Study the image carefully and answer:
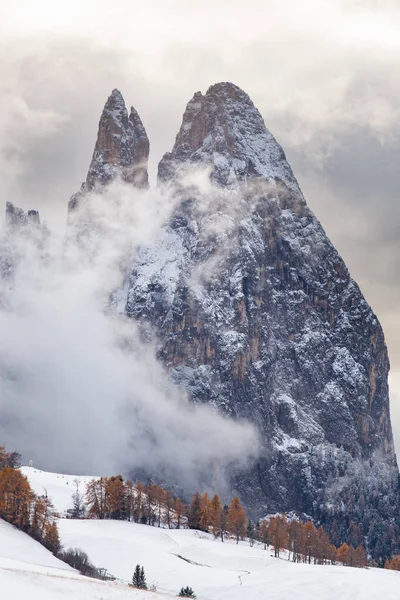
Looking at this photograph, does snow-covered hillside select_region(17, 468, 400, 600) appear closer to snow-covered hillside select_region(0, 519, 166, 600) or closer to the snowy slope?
snow-covered hillside select_region(0, 519, 166, 600)

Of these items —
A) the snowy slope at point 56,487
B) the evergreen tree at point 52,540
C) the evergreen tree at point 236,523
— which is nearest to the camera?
the evergreen tree at point 52,540

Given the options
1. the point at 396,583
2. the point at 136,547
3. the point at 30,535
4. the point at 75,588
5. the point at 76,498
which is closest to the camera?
the point at 75,588

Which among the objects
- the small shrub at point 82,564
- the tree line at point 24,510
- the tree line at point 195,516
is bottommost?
the small shrub at point 82,564

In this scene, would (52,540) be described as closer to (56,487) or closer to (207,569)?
(207,569)

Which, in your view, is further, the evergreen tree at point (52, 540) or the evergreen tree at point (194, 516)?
the evergreen tree at point (194, 516)

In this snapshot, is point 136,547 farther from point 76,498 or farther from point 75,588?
point 75,588

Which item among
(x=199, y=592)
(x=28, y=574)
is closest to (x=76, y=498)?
(x=199, y=592)

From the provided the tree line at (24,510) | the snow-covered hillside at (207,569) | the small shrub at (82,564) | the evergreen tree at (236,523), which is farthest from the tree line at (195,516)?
the small shrub at (82,564)

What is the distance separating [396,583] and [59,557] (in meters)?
38.9

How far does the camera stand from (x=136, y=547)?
389ft

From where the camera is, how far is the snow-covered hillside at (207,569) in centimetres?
8581

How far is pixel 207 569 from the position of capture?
106 meters

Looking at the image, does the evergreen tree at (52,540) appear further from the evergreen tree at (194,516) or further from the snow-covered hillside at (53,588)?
the evergreen tree at (194,516)

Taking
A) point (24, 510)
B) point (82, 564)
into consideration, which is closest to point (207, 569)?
point (82, 564)
